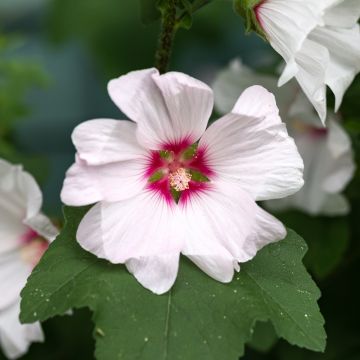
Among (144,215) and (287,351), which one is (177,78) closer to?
(144,215)

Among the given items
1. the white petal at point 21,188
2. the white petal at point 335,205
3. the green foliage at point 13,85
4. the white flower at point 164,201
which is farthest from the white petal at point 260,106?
the green foliage at point 13,85

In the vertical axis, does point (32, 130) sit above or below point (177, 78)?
below

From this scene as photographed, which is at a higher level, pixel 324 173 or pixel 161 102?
pixel 161 102

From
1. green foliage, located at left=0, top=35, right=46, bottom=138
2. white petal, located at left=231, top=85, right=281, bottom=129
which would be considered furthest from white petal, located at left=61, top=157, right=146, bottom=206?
green foliage, located at left=0, top=35, right=46, bottom=138

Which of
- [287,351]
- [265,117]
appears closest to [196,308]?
[265,117]

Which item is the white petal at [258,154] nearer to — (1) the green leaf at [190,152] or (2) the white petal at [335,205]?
(1) the green leaf at [190,152]

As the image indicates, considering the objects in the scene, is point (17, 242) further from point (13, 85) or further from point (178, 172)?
point (13, 85)

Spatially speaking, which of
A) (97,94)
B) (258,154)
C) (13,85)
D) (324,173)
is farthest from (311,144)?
(97,94)
